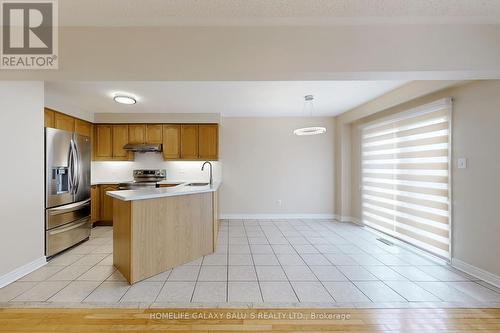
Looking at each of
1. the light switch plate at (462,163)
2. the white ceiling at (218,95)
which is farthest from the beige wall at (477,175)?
the white ceiling at (218,95)

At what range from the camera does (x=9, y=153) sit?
248 centimetres

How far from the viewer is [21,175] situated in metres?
2.61

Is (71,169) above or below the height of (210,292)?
above

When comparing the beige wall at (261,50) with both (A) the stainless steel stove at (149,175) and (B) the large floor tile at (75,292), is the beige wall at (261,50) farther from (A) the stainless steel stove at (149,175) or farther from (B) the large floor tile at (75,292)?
(A) the stainless steel stove at (149,175)

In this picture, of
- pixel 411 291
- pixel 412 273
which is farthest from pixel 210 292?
pixel 412 273

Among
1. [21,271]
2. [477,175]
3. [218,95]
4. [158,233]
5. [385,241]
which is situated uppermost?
[218,95]

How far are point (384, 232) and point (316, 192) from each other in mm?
1715

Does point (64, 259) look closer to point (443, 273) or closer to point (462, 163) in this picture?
point (443, 273)

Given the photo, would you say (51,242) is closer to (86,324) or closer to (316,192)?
(86,324)

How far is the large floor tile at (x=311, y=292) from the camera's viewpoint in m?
2.16

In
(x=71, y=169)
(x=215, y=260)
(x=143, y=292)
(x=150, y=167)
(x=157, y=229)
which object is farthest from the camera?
(x=150, y=167)

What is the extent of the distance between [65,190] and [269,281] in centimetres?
327

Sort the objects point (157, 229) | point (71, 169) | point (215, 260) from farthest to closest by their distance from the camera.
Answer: point (71, 169), point (215, 260), point (157, 229)

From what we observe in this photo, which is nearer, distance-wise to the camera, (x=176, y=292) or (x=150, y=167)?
(x=176, y=292)
